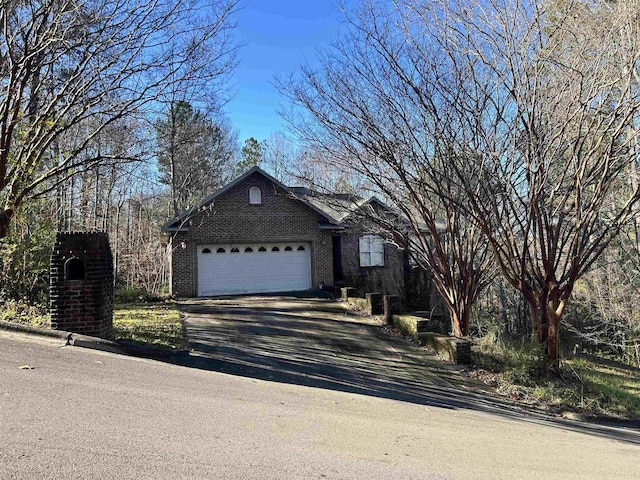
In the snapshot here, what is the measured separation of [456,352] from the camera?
33.3ft

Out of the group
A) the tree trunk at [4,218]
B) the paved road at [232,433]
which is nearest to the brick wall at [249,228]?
the tree trunk at [4,218]

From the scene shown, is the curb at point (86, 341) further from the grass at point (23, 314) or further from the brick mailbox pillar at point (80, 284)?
the grass at point (23, 314)

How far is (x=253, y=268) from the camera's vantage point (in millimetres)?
19312

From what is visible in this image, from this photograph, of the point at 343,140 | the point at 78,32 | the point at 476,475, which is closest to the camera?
the point at 476,475

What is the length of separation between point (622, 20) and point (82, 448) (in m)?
9.82

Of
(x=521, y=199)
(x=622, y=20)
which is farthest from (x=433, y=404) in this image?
(x=622, y=20)

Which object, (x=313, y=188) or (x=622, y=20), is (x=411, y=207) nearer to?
(x=313, y=188)

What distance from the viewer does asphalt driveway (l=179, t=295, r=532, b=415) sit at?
304 inches

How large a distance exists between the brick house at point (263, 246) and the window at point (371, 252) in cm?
4

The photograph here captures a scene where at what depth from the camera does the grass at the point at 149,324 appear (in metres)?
8.60

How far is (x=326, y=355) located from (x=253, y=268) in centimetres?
1005

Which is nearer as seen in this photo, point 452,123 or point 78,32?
point 78,32

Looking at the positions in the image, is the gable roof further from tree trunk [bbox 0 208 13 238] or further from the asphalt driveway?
tree trunk [bbox 0 208 13 238]

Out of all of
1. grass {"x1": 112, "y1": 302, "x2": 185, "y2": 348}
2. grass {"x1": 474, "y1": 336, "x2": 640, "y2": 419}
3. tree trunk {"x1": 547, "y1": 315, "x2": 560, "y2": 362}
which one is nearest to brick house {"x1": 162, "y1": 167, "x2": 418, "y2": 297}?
grass {"x1": 112, "y1": 302, "x2": 185, "y2": 348}
